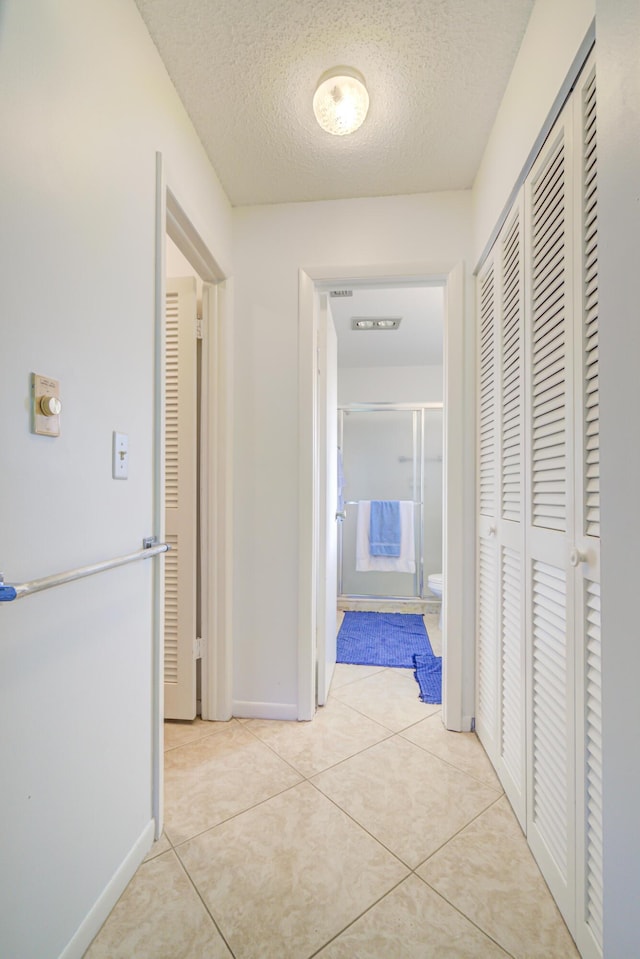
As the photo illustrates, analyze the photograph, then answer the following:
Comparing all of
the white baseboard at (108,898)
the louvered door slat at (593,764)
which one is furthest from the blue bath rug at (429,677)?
the white baseboard at (108,898)

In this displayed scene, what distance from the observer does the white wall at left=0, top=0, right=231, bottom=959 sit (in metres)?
0.75

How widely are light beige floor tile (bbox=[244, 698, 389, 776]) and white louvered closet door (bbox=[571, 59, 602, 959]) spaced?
90cm

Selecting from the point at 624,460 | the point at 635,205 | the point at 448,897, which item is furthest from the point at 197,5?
the point at 448,897

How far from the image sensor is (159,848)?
48.3 inches

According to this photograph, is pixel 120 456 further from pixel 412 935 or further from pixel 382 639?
pixel 382 639

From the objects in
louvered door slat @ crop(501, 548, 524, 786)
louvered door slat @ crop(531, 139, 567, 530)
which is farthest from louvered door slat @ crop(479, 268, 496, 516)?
louvered door slat @ crop(531, 139, 567, 530)

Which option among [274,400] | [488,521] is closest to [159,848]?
[488,521]

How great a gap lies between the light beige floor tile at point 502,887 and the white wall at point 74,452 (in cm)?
85

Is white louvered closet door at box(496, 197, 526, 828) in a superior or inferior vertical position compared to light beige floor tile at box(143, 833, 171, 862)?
superior

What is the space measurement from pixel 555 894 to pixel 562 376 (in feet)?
4.18

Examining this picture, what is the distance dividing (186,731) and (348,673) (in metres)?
0.97

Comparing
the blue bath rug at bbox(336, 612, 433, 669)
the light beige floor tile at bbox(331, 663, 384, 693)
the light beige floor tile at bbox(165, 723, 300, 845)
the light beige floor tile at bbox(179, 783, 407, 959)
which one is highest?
the light beige floor tile at bbox(179, 783, 407, 959)

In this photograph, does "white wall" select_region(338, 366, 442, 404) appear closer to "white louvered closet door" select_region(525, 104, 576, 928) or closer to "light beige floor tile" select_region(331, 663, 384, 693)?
"light beige floor tile" select_region(331, 663, 384, 693)

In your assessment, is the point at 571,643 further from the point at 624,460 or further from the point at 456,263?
the point at 456,263
